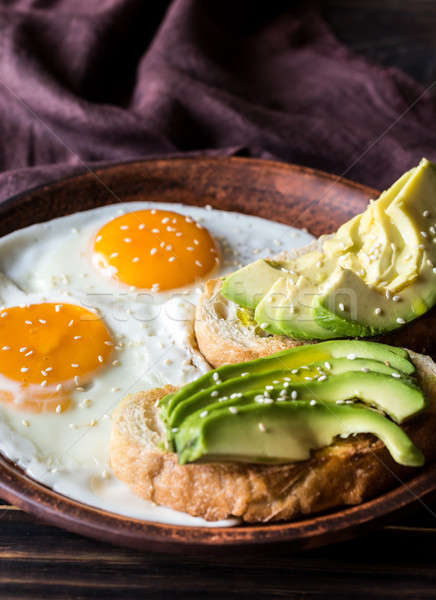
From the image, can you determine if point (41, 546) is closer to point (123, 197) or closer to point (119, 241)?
point (119, 241)

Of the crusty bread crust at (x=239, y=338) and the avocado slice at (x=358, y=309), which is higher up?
the avocado slice at (x=358, y=309)

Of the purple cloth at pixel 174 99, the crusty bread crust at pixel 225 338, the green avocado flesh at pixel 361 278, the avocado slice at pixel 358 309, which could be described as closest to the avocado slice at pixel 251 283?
the green avocado flesh at pixel 361 278

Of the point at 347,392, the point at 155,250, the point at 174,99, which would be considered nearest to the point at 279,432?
the point at 347,392

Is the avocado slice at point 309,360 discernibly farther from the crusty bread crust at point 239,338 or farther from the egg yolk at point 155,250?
the egg yolk at point 155,250

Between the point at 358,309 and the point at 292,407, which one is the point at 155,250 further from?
the point at 292,407

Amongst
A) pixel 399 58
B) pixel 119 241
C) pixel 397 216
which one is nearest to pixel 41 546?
pixel 119 241

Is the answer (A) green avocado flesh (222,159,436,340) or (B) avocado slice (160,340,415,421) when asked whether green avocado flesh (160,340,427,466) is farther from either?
(A) green avocado flesh (222,159,436,340)

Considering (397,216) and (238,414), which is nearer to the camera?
(238,414)

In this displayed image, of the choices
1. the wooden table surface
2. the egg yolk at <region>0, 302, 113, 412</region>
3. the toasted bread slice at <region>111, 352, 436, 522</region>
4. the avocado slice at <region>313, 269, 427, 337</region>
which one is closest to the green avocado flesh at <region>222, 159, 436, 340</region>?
the avocado slice at <region>313, 269, 427, 337</region>
